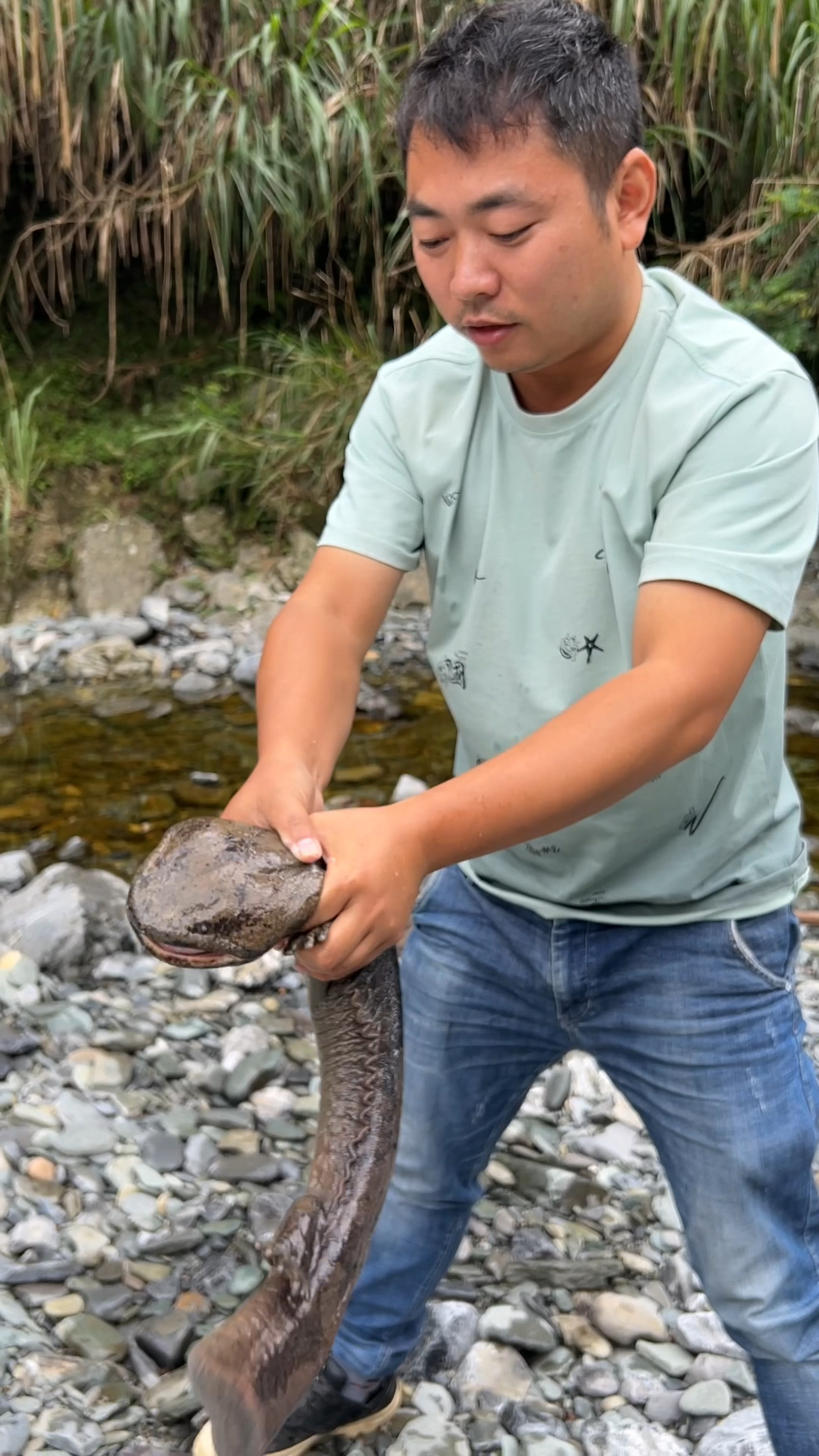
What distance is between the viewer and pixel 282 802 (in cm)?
192

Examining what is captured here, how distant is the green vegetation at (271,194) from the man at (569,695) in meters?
5.54

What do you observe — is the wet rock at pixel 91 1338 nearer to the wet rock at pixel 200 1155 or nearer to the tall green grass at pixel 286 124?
the wet rock at pixel 200 1155

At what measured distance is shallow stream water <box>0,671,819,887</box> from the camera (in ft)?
18.3

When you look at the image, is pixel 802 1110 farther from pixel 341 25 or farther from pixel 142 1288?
pixel 341 25

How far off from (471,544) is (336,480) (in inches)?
234

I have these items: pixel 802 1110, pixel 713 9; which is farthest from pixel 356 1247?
pixel 713 9

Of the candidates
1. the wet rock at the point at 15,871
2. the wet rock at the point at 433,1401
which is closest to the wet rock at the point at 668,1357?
the wet rock at the point at 433,1401

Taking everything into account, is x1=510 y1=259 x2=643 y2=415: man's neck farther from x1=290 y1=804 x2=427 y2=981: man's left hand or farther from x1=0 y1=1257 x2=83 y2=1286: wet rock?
x1=0 y1=1257 x2=83 y2=1286: wet rock

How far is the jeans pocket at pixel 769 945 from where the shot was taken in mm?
2090

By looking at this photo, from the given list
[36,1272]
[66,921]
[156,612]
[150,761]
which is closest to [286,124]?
[156,612]

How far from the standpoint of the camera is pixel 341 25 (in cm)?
785

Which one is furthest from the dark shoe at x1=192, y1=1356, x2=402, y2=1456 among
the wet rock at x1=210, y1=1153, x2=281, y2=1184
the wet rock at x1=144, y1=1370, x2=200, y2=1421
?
the wet rock at x1=210, y1=1153, x2=281, y2=1184

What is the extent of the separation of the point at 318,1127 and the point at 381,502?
0.95 meters

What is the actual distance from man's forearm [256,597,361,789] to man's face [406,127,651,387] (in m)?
0.52
